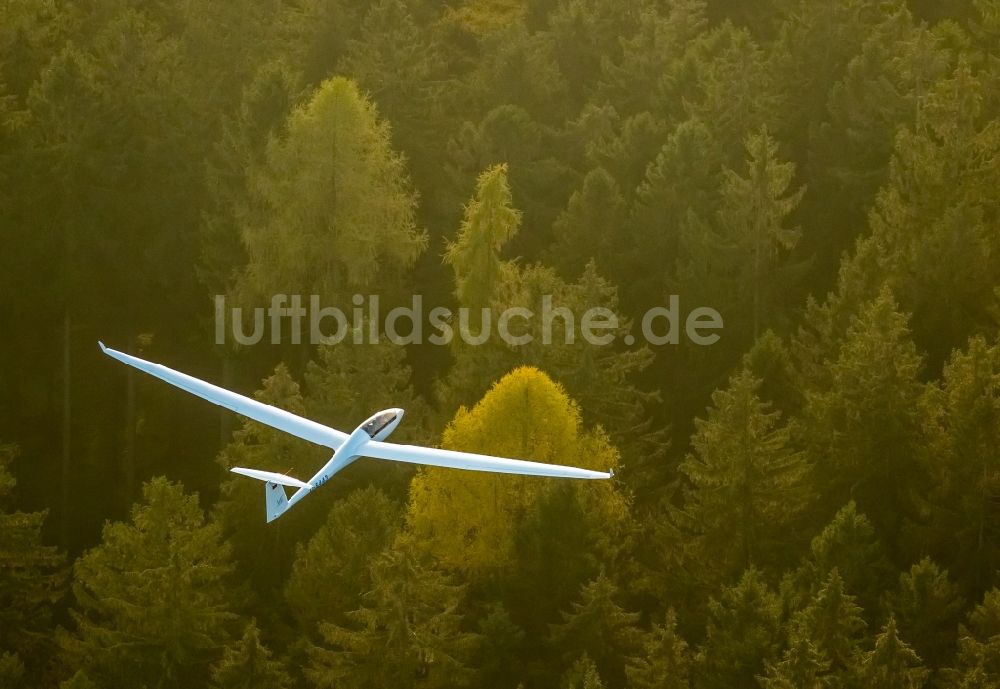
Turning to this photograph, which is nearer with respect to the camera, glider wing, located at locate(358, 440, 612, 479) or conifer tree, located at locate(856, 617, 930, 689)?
glider wing, located at locate(358, 440, 612, 479)

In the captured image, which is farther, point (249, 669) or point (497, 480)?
point (497, 480)

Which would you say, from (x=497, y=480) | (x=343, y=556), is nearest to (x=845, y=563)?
(x=497, y=480)

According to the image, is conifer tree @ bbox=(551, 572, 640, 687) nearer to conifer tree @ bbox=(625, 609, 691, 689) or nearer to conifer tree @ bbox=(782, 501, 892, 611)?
conifer tree @ bbox=(625, 609, 691, 689)

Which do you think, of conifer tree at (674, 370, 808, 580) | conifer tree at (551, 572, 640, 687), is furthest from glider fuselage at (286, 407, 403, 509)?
conifer tree at (674, 370, 808, 580)

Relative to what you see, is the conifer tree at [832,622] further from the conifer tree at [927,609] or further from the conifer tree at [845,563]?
the conifer tree at [927,609]

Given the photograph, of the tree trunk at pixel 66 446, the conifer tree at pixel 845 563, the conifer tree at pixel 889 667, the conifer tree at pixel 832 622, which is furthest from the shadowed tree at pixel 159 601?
the conifer tree at pixel 889 667

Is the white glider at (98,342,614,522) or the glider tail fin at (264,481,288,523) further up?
the white glider at (98,342,614,522)

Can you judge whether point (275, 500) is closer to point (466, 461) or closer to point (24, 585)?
point (466, 461)
